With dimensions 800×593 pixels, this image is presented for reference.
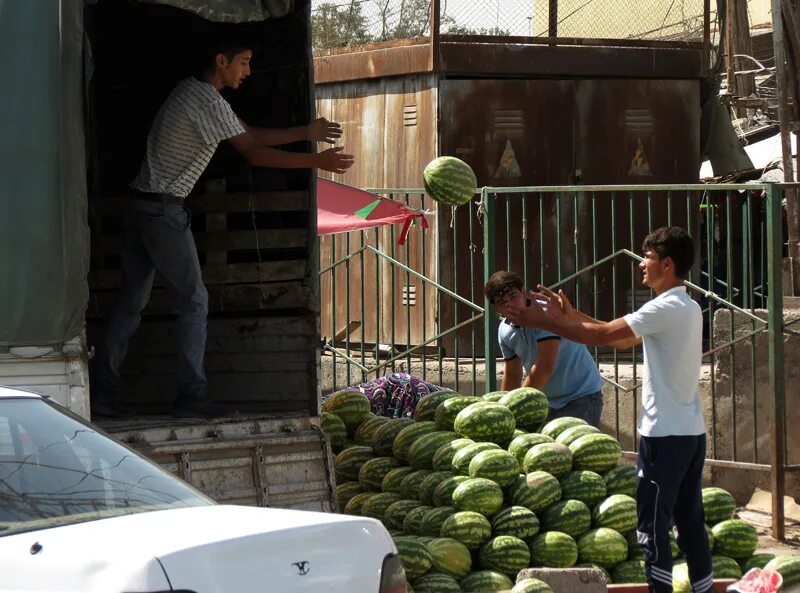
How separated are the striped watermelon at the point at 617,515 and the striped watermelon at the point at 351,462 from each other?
4.96 feet

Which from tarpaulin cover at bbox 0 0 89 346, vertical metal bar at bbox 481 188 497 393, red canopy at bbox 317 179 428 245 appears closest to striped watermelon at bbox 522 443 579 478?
tarpaulin cover at bbox 0 0 89 346

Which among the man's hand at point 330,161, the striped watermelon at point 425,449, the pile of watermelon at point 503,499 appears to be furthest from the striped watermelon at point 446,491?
the man's hand at point 330,161

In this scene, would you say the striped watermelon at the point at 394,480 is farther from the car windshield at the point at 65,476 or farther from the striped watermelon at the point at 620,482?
the car windshield at the point at 65,476

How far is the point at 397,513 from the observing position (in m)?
7.54

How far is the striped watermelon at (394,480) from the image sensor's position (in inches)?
306

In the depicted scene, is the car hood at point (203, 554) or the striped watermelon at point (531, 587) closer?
the car hood at point (203, 554)

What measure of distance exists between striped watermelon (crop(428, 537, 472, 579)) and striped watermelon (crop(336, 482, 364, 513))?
103 centimetres

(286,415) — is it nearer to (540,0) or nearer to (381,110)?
(381,110)

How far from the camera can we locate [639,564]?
720cm

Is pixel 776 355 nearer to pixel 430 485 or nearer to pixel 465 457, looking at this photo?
pixel 465 457

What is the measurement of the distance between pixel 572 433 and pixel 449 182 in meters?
2.41

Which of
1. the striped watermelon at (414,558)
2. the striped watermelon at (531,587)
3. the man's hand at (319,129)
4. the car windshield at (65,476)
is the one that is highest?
the man's hand at (319,129)

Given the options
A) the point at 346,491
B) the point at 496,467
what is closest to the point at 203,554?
the point at 496,467

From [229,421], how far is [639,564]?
235cm
